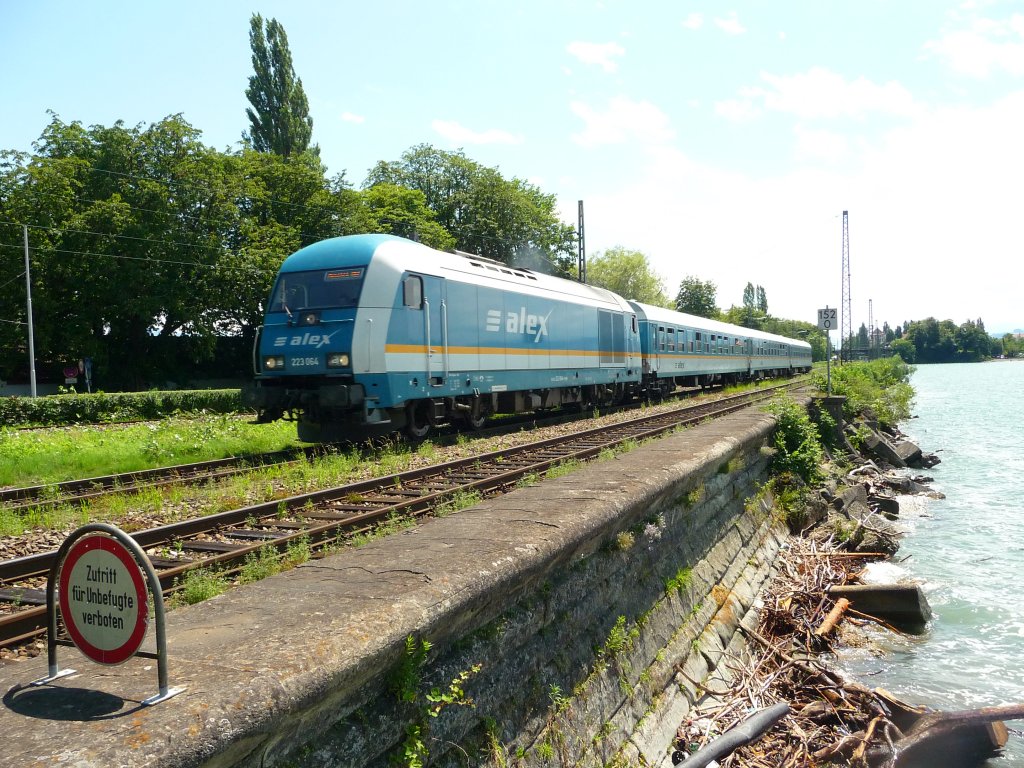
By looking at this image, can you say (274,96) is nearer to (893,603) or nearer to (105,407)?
(105,407)

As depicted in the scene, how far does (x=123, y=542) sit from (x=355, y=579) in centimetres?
153

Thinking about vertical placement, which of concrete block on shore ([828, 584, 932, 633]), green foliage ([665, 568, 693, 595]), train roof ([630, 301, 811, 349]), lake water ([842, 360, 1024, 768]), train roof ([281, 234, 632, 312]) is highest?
train roof ([281, 234, 632, 312])

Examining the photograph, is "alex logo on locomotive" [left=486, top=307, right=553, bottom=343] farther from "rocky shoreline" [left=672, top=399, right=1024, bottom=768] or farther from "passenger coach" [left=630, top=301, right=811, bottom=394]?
"passenger coach" [left=630, top=301, right=811, bottom=394]

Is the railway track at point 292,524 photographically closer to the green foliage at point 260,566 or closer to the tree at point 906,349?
the green foliage at point 260,566

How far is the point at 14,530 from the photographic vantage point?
690 cm

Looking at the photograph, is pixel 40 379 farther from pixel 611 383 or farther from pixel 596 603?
pixel 596 603

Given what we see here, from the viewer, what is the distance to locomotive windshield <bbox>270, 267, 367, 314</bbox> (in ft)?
37.8

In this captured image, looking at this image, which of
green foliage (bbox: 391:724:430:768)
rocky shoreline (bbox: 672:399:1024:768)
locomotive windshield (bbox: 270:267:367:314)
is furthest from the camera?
locomotive windshield (bbox: 270:267:367:314)

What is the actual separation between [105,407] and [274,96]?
28.3 m

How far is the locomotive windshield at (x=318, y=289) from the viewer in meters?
11.5

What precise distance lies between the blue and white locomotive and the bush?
10.3m

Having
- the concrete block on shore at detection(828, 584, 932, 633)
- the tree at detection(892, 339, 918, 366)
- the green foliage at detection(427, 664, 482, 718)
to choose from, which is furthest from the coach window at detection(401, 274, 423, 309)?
the tree at detection(892, 339, 918, 366)

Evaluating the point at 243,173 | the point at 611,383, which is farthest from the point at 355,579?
the point at 243,173

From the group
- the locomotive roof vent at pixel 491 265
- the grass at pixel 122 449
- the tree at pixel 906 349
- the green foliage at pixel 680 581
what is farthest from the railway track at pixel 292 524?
the tree at pixel 906 349
